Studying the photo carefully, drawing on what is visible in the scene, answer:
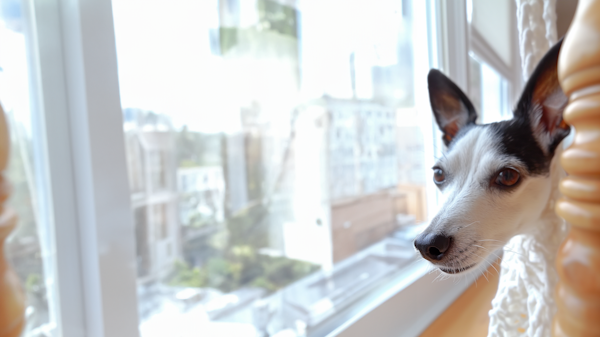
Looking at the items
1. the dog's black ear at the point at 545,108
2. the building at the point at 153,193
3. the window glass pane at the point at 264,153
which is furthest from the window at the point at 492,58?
the building at the point at 153,193

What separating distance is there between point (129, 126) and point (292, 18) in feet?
2.03

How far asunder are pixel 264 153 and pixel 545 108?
2.37 feet

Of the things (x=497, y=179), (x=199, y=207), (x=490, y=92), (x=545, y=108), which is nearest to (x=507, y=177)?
(x=497, y=179)

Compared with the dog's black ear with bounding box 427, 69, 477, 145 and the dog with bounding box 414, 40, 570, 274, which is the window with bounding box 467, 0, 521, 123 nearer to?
the dog's black ear with bounding box 427, 69, 477, 145

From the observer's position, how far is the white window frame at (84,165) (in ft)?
1.33

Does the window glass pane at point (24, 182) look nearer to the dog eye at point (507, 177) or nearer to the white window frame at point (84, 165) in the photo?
the white window frame at point (84, 165)

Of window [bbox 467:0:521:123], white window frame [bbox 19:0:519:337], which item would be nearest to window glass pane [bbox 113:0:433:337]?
white window frame [bbox 19:0:519:337]

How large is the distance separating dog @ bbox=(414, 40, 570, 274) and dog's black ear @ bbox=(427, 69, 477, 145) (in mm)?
72

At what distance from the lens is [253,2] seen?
3.22 ft

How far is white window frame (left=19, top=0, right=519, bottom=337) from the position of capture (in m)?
0.41

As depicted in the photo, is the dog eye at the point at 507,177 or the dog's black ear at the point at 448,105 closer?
the dog eye at the point at 507,177

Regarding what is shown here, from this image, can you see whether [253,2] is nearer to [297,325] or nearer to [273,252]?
[273,252]

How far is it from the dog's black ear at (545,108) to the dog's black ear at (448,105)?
11 cm

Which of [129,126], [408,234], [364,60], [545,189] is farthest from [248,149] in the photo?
[408,234]
